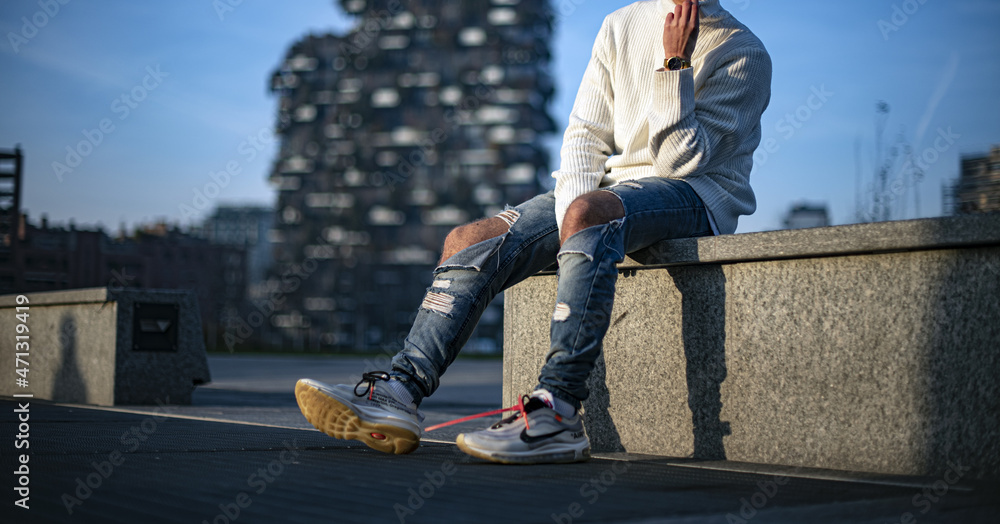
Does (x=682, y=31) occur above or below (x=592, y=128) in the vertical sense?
above

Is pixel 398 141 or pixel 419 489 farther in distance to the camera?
pixel 398 141

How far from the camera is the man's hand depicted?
299 centimetres

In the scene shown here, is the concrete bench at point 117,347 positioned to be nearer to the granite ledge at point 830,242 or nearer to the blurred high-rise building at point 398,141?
the granite ledge at point 830,242

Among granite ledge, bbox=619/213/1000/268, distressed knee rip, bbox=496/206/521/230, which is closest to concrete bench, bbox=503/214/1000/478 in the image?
granite ledge, bbox=619/213/1000/268

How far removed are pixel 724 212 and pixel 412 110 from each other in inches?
2942

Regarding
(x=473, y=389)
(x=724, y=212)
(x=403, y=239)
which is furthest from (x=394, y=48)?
(x=724, y=212)

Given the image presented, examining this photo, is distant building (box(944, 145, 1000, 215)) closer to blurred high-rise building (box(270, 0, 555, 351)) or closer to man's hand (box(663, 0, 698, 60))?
man's hand (box(663, 0, 698, 60))

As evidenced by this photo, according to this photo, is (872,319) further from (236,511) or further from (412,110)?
(412,110)

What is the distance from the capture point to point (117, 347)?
6.01 metres

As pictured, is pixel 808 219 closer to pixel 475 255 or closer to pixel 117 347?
pixel 117 347

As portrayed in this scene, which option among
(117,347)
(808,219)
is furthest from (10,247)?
(808,219)

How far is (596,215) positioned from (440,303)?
0.55m

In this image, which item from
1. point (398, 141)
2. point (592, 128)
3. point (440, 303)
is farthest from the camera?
point (398, 141)

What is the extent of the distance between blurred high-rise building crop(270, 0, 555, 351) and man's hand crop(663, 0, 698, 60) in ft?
224
